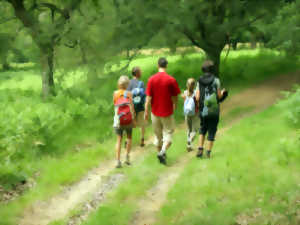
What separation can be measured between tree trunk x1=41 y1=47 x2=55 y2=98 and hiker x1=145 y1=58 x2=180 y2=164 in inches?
318

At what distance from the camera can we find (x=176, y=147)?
909cm

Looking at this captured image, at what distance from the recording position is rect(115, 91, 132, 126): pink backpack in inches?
289

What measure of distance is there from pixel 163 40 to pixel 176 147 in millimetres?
5784

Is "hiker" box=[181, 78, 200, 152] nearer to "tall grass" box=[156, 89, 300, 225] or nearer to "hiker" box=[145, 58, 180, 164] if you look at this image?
"tall grass" box=[156, 89, 300, 225]

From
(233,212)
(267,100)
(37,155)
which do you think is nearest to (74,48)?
(37,155)

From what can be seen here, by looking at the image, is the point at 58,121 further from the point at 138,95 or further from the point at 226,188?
the point at 226,188

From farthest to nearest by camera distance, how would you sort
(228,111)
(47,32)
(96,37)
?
(47,32) → (96,37) → (228,111)

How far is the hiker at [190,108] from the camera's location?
8383 mm

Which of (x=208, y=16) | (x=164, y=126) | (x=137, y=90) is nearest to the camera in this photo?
(x=164, y=126)

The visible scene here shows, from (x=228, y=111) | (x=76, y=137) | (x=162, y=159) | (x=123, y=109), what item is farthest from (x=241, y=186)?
(x=228, y=111)

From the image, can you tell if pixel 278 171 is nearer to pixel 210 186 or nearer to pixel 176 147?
pixel 210 186

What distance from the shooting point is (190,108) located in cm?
842

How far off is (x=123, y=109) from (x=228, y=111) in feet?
22.1

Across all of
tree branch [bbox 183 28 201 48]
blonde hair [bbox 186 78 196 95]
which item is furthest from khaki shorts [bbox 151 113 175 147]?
tree branch [bbox 183 28 201 48]
